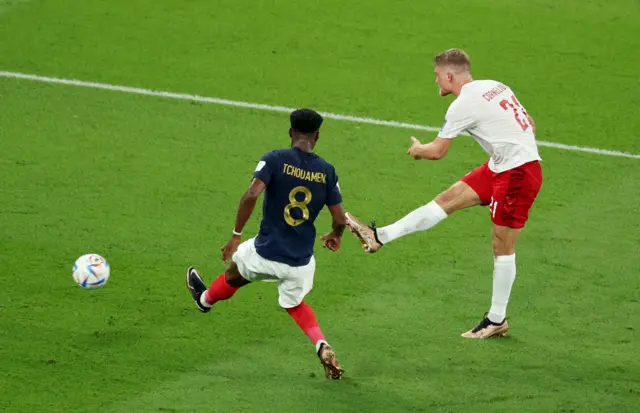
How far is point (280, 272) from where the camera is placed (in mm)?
8125

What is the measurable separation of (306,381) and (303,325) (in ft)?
1.25

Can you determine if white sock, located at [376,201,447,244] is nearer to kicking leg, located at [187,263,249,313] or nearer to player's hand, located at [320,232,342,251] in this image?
player's hand, located at [320,232,342,251]

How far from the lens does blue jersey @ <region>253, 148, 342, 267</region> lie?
310 inches

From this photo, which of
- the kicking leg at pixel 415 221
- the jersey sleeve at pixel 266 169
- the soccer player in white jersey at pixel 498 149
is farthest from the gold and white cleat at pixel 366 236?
the jersey sleeve at pixel 266 169

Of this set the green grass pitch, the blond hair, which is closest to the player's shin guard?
the green grass pitch

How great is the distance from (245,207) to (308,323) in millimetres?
944

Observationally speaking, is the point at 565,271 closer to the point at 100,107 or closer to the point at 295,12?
the point at 100,107

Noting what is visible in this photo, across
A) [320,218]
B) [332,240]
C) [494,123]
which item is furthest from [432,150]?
[320,218]

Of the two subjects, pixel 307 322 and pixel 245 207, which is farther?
pixel 307 322

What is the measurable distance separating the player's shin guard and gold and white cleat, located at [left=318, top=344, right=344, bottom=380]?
0.05 metres

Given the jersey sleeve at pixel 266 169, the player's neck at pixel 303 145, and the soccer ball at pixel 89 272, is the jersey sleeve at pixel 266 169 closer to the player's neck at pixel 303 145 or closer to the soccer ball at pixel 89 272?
the player's neck at pixel 303 145

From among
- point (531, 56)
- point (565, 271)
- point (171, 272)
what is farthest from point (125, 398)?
point (531, 56)

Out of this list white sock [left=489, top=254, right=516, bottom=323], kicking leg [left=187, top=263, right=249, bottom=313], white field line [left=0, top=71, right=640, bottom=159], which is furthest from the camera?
white field line [left=0, top=71, right=640, bottom=159]

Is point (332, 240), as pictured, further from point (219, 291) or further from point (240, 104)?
point (240, 104)
